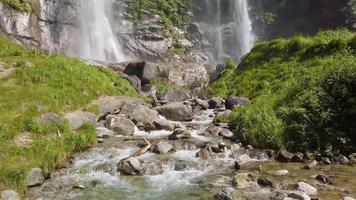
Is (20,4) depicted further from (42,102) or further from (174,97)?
(42,102)

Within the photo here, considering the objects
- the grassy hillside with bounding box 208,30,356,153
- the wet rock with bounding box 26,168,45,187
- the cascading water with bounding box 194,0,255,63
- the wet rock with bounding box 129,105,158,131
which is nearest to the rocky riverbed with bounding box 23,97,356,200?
the wet rock with bounding box 26,168,45,187

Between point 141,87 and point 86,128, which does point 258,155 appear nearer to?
point 86,128

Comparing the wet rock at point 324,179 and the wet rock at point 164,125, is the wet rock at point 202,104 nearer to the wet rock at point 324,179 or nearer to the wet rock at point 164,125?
the wet rock at point 164,125

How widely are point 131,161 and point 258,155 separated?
5352 mm

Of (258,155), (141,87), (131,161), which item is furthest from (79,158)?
(141,87)

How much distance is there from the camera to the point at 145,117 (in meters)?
24.1

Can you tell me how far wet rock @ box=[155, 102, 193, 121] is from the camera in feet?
85.9

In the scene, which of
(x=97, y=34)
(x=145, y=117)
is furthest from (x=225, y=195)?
(x=97, y=34)

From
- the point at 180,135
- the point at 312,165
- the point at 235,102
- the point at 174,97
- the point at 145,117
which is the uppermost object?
the point at 174,97

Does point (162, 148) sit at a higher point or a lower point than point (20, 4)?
lower

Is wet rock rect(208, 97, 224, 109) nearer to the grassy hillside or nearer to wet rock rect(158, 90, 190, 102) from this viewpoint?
the grassy hillside

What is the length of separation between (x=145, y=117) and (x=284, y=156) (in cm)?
904

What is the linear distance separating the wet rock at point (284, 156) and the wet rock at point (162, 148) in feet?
14.8

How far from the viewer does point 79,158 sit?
17781 millimetres
